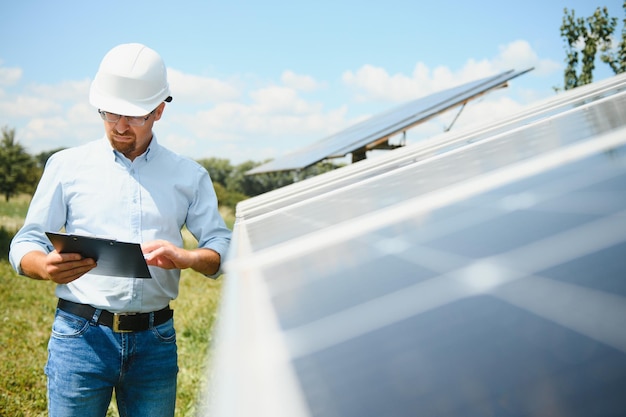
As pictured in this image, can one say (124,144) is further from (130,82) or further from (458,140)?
(458,140)

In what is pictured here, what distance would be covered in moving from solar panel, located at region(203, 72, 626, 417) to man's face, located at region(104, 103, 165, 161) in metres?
1.43

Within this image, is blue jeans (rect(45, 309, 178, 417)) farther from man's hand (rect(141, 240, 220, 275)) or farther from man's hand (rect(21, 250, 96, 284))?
man's hand (rect(141, 240, 220, 275))

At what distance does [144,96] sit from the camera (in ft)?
9.05

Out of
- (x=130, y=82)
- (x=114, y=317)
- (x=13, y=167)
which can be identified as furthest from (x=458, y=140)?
(x=13, y=167)

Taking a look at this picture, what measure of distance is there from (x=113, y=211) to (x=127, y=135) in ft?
1.35

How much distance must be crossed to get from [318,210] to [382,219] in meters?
1.03

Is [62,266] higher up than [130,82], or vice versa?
[130,82]

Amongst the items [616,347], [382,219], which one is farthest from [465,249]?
[382,219]

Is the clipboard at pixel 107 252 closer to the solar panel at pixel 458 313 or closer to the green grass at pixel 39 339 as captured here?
the solar panel at pixel 458 313

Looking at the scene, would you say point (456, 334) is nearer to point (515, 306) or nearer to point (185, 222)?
point (515, 306)

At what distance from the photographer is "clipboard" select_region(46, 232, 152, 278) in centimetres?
212

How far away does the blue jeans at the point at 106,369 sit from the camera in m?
2.53

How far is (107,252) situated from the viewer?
7.27 ft

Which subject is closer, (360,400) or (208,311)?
(360,400)
